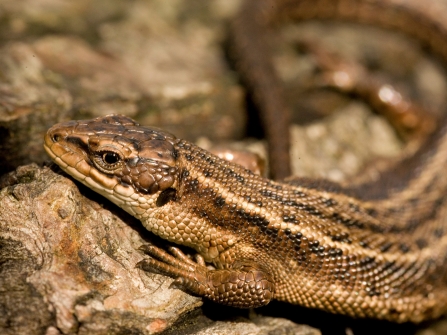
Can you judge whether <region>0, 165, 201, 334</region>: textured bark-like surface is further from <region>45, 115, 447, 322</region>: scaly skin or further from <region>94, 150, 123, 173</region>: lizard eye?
<region>94, 150, 123, 173</region>: lizard eye

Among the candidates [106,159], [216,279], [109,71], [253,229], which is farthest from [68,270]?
[109,71]

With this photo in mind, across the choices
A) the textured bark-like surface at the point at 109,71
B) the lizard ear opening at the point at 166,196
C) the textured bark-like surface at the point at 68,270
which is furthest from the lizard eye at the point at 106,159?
the textured bark-like surface at the point at 109,71

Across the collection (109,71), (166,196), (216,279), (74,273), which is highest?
(109,71)

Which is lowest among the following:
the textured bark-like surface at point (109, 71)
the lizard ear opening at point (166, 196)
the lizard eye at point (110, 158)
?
the lizard ear opening at point (166, 196)

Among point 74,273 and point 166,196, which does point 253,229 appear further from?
point 74,273

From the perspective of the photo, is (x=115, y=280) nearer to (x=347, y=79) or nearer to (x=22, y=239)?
(x=22, y=239)

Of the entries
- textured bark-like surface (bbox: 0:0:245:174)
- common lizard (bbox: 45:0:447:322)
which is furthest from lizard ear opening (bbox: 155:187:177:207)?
textured bark-like surface (bbox: 0:0:245:174)

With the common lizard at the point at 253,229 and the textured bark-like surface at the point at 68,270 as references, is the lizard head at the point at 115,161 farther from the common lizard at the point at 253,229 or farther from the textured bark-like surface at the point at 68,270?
the textured bark-like surface at the point at 68,270
